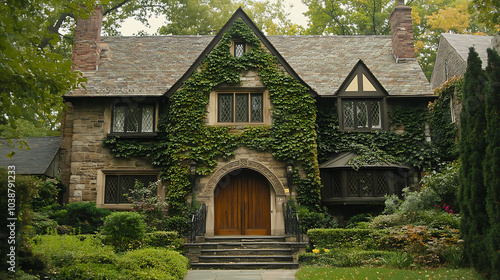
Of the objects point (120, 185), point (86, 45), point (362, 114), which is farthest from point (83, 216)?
point (362, 114)

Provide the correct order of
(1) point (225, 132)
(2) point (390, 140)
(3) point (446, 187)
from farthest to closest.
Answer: (2) point (390, 140)
(1) point (225, 132)
(3) point (446, 187)

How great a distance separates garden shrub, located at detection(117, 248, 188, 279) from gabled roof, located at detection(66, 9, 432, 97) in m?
7.20

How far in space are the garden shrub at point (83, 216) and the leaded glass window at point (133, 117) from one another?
3.05 m

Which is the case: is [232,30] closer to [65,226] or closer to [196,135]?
[196,135]

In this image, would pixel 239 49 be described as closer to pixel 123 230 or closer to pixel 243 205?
pixel 243 205

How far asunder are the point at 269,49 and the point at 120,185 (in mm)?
7237

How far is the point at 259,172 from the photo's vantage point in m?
13.9

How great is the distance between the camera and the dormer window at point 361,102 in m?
15.6

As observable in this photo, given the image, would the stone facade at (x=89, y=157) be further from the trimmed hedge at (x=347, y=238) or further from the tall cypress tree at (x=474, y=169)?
the tall cypress tree at (x=474, y=169)

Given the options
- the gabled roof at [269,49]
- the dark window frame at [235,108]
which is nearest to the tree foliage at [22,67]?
the gabled roof at [269,49]

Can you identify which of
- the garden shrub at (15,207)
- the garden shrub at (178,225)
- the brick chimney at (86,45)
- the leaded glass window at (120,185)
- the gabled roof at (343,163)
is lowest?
the garden shrub at (178,225)

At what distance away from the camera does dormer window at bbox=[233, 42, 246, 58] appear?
15.1 meters

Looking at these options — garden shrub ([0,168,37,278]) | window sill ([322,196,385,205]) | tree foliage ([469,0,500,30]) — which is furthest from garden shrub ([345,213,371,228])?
garden shrub ([0,168,37,278])

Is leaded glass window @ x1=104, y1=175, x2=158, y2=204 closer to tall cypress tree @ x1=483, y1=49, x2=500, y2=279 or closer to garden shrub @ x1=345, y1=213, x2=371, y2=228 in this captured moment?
garden shrub @ x1=345, y1=213, x2=371, y2=228
